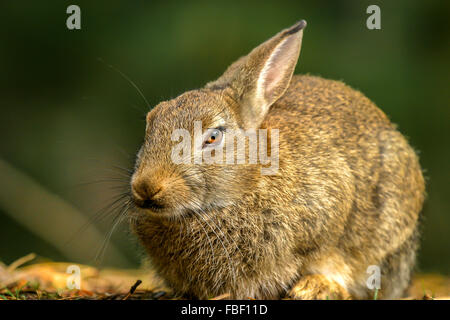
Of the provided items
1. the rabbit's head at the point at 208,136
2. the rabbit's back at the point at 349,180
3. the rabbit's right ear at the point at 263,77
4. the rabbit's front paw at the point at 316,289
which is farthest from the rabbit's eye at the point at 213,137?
the rabbit's front paw at the point at 316,289

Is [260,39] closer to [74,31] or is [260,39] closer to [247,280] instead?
[74,31]

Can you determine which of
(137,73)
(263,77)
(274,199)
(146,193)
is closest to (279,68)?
(263,77)

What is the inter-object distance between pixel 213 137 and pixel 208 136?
1.6 inches

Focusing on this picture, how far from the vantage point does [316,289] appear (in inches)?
150

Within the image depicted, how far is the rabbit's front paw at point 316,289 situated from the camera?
3772mm

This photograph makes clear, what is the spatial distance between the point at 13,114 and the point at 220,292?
485 cm

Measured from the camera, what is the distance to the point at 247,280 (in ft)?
12.3

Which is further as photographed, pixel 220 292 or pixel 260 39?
pixel 260 39

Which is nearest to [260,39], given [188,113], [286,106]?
[286,106]

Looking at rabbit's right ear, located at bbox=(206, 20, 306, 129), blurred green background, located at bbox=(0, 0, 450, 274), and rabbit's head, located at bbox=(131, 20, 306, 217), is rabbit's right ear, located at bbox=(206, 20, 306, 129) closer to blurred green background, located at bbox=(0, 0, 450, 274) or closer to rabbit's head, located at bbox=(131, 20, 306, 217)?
rabbit's head, located at bbox=(131, 20, 306, 217)

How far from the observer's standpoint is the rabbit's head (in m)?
3.38

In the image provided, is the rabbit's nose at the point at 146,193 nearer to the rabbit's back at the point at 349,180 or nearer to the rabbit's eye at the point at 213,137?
the rabbit's eye at the point at 213,137

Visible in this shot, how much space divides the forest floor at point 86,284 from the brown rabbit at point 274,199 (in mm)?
293

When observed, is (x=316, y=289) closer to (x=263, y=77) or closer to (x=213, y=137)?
(x=213, y=137)
